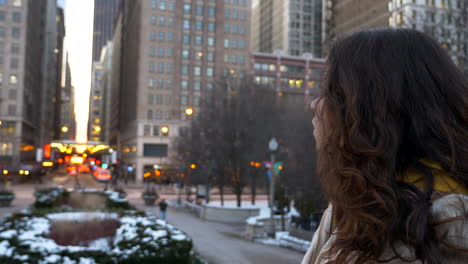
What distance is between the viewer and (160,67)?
7838 cm

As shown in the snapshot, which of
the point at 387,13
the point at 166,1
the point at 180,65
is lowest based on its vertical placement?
the point at 387,13

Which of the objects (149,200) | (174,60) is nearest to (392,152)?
(149,200)

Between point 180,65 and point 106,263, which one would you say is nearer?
point 106,263

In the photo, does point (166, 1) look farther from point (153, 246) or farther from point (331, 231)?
point (331, 231)

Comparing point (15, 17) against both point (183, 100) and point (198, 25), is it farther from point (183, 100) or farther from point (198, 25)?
point (183, 100)

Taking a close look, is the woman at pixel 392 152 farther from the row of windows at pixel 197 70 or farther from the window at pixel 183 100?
the row of windows at pixel 197 70

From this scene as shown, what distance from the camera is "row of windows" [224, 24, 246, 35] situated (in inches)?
3235

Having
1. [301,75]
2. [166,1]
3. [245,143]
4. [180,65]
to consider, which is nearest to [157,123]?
[180,65]

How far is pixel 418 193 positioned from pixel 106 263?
952 centimetres

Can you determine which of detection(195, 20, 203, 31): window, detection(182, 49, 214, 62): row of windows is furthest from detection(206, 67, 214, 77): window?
detection(195, 20, 203, 31): window

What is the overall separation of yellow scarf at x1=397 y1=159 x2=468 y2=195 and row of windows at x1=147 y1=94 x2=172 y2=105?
7819cm

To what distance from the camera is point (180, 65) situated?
8019cm

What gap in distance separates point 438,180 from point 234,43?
82902 millimetres

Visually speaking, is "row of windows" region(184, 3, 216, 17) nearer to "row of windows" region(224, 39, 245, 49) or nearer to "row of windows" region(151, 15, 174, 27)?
"row of windows" region(151, 15, 174, 27)
